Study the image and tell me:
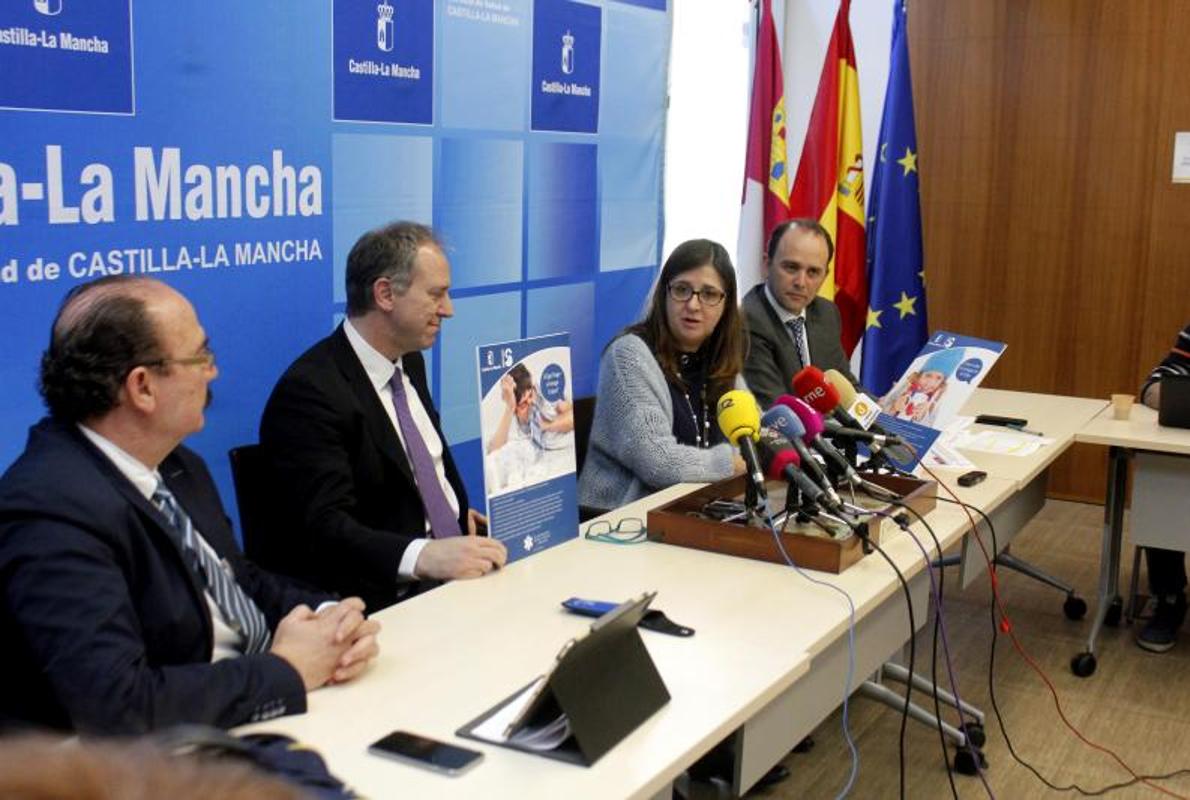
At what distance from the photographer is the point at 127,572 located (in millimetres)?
1938

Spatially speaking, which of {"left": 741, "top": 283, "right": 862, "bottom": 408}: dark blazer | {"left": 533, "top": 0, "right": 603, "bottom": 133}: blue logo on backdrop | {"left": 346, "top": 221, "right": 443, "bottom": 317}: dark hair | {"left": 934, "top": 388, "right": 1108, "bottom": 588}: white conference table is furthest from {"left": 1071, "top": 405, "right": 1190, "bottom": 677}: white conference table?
{"left": 346, "top": 221, "right": 443, "bottom": 317}: dark hair

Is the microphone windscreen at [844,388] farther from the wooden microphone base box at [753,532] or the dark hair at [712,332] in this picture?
the wooden microphone base box at [753,532]

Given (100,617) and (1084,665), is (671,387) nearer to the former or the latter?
(1084,665)

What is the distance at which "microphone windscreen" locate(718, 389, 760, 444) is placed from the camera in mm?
2727

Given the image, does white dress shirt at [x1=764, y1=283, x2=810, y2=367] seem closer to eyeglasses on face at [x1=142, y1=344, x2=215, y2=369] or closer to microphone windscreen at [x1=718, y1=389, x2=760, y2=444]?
microphone windscreen at [x1=718, y1=389, x2=760, y2=444]

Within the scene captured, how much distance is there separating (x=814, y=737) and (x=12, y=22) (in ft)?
8.63

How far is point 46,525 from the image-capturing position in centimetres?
186

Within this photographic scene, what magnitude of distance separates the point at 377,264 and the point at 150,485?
1.11 metres

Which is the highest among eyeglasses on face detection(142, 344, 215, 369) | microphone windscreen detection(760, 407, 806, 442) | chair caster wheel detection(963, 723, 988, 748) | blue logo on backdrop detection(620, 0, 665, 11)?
blue logo on backdrop detection(620, 0, 665, 11)

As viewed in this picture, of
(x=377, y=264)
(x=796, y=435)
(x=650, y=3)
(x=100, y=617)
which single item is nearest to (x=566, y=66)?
(x=650, y=3)

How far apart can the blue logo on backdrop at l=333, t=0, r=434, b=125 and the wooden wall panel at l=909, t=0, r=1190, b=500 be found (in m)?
3.32

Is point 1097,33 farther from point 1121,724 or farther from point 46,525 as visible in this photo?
point 46,525

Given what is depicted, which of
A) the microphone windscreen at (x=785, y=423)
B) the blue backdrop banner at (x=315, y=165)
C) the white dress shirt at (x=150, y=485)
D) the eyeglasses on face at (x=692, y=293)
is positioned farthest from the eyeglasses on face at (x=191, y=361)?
the eyeglasses on face at (x=692, y=293)

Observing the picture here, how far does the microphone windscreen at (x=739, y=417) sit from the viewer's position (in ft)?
8.95
